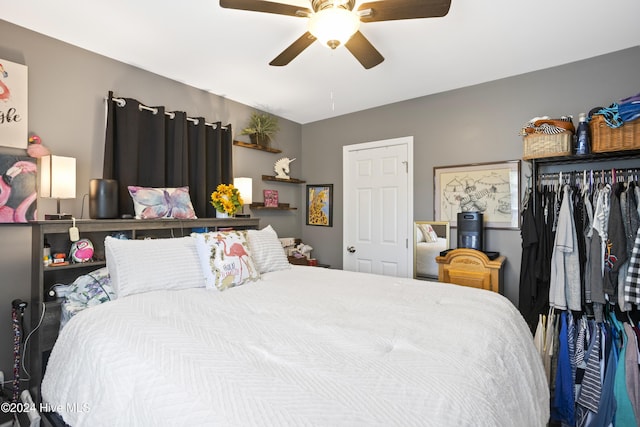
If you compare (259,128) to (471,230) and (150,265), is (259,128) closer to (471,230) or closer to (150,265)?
(150,265)

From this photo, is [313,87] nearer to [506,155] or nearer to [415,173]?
[415,173]

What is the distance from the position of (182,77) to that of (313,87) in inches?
47.4

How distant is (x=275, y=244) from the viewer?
2570mm

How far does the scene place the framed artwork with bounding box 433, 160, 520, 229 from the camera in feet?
9.26

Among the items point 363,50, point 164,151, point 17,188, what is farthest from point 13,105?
point 363,50

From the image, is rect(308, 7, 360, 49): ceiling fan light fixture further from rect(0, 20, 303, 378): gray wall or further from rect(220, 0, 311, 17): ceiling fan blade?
rect(0, 20, 303, 378): gray wall

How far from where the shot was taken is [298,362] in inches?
39.9

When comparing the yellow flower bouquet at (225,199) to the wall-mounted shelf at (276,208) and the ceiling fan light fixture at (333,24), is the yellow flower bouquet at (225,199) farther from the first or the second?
the ceiling fan light fixture at (333,24)

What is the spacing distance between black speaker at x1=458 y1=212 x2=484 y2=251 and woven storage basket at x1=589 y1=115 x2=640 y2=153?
937 millimetres

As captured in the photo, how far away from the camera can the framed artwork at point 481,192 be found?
2.82 metres

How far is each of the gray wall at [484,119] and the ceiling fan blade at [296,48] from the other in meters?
1.86

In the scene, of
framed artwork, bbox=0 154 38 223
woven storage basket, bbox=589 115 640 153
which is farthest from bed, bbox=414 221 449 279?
framed artwork, bbox=0 154 38 223

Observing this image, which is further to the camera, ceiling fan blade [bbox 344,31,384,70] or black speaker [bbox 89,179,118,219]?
black speaker [bbox 89,179,118,219]

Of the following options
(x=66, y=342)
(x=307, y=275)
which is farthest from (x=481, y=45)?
(x=66, y=342)
